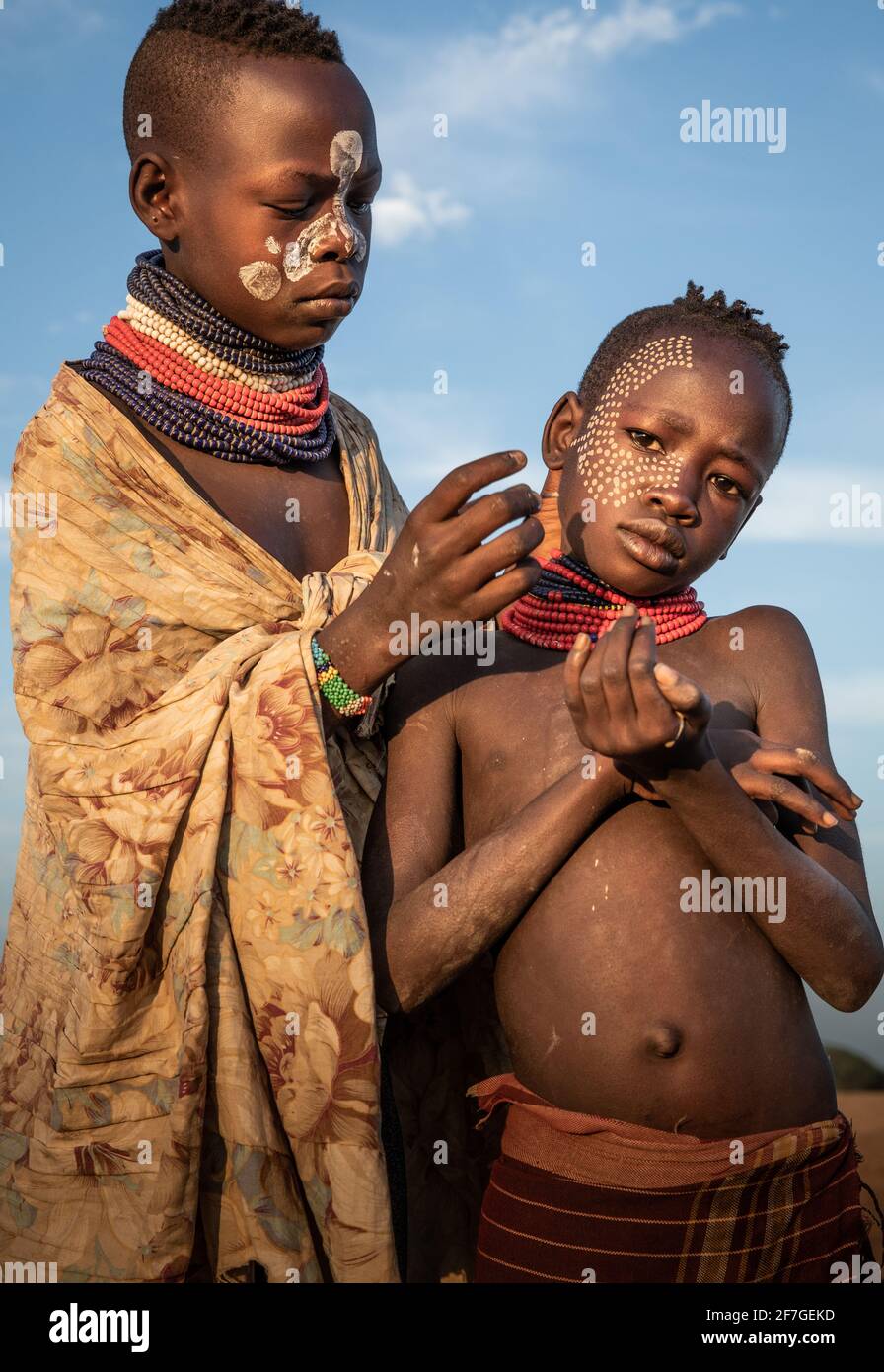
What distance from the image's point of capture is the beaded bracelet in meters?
2.79

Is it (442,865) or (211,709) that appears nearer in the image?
(211,709)

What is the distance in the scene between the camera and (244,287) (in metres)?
3.03

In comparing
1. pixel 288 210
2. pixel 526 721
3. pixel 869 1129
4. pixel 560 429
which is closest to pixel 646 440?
pixel 560 429

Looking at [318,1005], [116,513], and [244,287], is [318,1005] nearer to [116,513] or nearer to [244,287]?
[116,513]

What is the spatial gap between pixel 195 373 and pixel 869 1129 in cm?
678

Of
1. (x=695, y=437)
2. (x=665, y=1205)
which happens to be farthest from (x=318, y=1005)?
(x=695, y=437)

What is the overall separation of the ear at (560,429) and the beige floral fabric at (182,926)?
55 cm

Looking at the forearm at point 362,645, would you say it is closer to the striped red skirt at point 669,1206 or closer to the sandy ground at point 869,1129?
the striped red skirt at point 669,1206

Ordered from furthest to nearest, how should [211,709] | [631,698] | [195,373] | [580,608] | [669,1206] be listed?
[195,373] → [580,608] → [211,709] → [669,1206] → [631,698]

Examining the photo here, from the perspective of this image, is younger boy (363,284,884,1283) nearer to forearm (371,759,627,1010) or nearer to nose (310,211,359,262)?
forearm (371,759,627,1010)

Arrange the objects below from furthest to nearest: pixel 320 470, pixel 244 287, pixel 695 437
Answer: pixel 320 470 → pixel 244 287 → pixel 695 437

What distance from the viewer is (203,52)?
3062 millimetres

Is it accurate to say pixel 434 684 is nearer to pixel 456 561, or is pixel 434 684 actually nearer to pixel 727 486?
pixel 456 561
